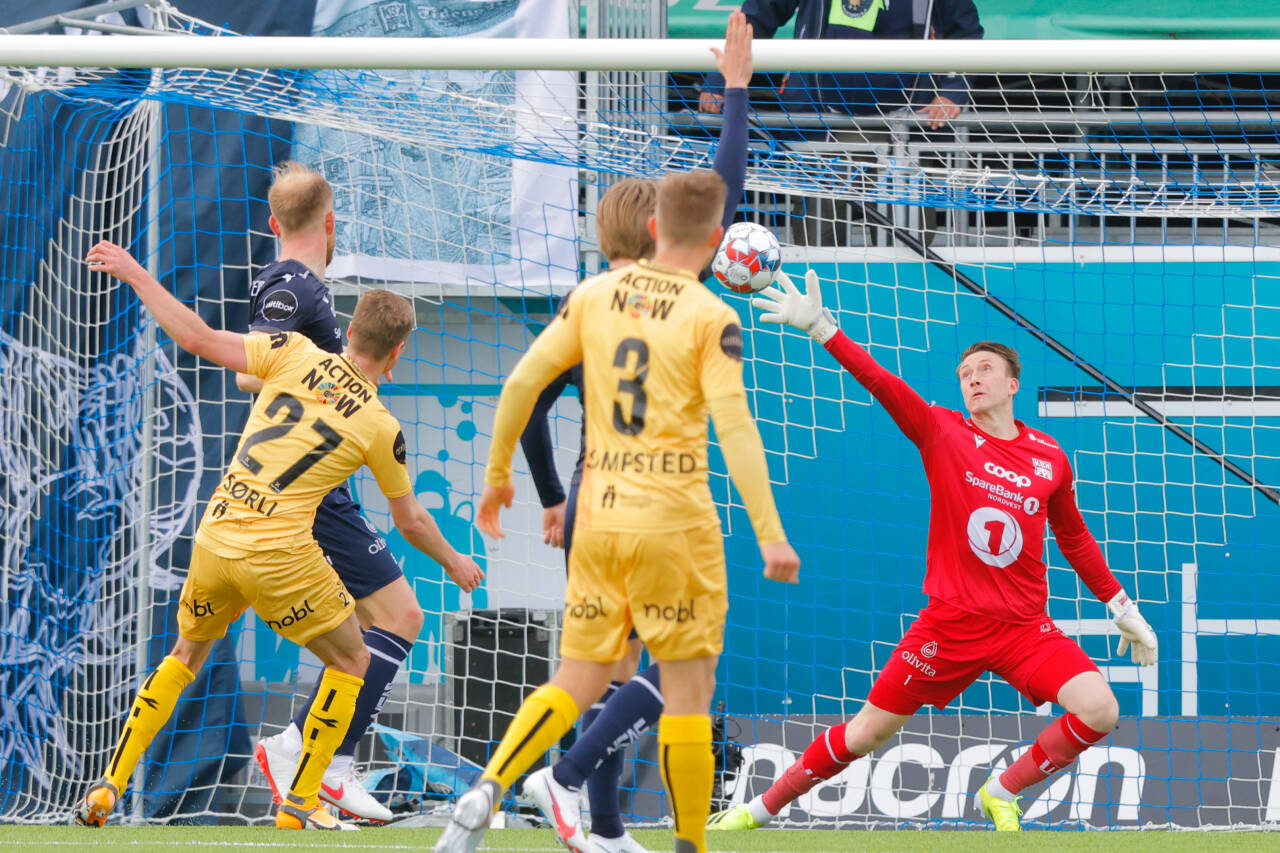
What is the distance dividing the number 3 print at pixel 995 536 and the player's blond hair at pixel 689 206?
2105mm

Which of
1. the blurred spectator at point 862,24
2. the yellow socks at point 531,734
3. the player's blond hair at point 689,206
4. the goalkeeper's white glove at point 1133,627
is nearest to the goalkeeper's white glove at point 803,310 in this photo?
the player's blond hair at point 689,206

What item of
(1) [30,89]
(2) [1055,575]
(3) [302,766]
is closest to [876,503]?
(2) [1055,575]

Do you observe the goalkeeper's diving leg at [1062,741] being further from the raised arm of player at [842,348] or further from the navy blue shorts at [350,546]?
the navy blue shorts at [350,546]

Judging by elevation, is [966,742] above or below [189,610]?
below

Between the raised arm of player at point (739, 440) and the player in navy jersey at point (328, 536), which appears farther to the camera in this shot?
the player in navy jersey at point (328, 536)

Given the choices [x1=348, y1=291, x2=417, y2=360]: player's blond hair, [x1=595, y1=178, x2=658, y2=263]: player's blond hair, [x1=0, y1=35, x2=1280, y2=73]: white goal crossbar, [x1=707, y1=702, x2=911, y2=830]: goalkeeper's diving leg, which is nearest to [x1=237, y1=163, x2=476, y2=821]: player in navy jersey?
[x1=348, y1=291, x2=417, y2=360]: player's blond hair

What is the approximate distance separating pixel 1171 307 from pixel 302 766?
4.87m

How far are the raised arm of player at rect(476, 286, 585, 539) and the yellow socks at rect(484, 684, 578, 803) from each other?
481mm

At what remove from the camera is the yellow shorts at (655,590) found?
3115mm

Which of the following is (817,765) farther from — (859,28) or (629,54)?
(859,28)

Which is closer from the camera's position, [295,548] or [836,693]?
[295,548]

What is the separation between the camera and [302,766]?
4.62 metres

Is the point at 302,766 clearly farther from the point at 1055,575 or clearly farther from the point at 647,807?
the point at 1055,575

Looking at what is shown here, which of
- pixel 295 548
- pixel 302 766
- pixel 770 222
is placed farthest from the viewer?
pixel 770 222
